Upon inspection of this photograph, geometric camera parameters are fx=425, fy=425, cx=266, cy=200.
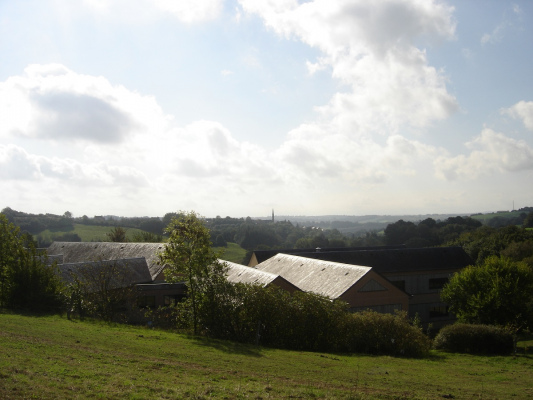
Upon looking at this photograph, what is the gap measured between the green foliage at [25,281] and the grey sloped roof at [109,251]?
14788mm

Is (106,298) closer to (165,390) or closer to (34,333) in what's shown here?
(34,333)

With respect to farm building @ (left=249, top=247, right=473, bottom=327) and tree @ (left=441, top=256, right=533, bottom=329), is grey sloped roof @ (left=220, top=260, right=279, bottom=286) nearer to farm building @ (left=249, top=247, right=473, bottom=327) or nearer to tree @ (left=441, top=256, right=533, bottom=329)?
farm building @ (left=249, top=247, right=473, bottom=327)

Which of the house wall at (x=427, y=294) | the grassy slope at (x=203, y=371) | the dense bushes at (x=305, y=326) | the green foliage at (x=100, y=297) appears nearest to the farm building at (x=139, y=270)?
the green foliage at (x=100, y=297)

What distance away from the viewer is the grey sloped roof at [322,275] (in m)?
32.8

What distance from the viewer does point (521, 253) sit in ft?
178

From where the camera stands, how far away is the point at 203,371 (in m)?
13.6

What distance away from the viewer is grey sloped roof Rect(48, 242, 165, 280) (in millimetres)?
46969

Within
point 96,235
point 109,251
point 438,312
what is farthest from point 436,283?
point 96,235

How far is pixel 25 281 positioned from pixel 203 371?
20.0 meters

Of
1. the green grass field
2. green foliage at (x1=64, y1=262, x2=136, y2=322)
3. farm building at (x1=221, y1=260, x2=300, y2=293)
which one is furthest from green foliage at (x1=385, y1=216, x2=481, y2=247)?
green foliage at (x1=64, y1=262, x2=136, y2=322)

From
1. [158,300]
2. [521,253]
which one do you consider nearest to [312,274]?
[158,300]

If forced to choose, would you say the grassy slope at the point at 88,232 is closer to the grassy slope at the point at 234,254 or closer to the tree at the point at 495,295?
the grassy slope at the point at 234,254

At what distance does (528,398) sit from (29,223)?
130 meters

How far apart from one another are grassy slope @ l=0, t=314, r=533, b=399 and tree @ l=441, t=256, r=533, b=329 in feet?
34.7
